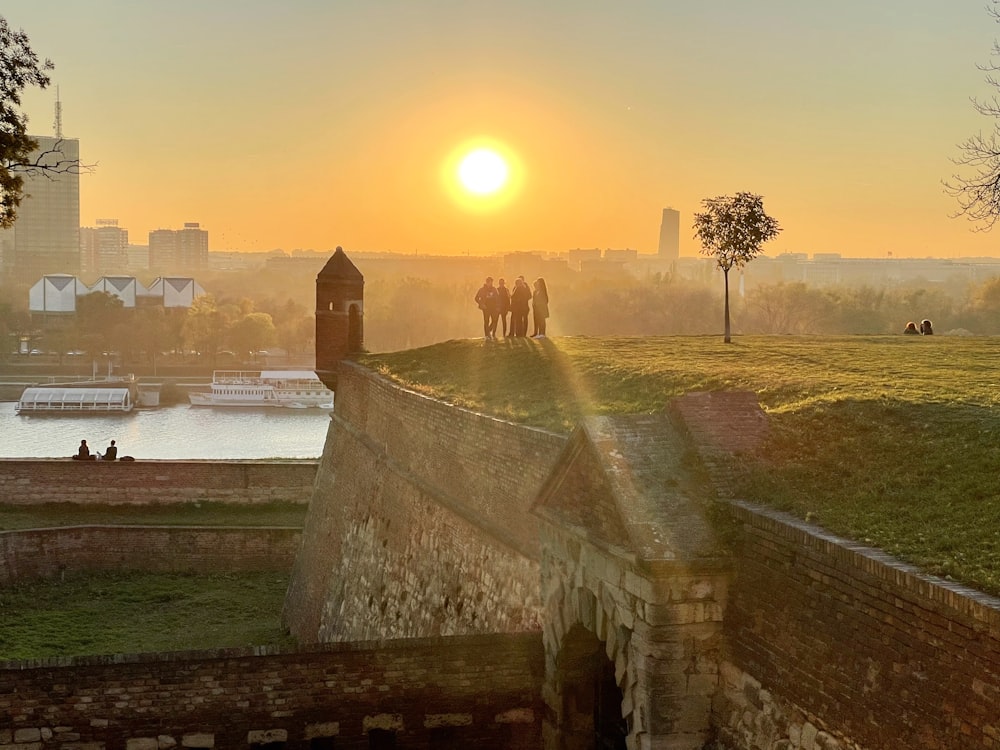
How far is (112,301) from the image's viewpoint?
87000 mm

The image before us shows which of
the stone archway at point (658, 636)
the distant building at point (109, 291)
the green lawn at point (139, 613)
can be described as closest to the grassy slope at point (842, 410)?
the stone archway at point (658, 636)

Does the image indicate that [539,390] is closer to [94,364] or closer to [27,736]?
[27,736]

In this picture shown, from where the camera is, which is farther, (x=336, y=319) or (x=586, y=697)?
(x=336, y=319)

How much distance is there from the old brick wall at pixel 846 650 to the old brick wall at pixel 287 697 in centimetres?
225

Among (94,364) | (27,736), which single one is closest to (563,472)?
(27,736)

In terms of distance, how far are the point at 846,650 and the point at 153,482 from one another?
22.0 meters

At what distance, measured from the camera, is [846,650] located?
16.7 ft

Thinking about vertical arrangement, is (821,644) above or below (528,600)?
above

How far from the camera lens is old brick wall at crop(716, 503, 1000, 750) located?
4.37 meters

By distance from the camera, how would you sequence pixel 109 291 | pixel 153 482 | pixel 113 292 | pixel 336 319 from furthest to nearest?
pixel 113 292
pixel 109 291
pixel 153 482
pixel 336 319

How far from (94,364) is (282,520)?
66400 mm

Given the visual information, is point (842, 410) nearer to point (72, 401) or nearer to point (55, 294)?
point (72, 401)

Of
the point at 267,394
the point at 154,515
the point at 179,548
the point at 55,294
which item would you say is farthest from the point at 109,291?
the point at 179,548

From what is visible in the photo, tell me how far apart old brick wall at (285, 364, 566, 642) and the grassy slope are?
52cm
